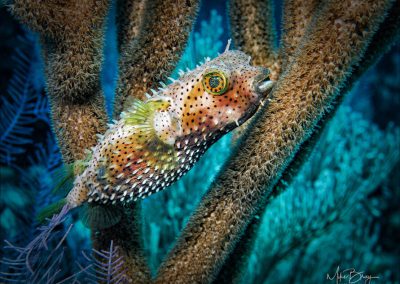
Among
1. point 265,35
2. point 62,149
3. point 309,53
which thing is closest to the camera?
point 309,53

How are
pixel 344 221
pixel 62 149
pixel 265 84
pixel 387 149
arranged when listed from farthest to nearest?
1. pixel 387 149
2. pixel 344 221
3. pixel 62 149
4. pixel 265 84

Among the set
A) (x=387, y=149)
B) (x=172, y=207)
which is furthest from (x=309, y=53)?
(x=387, y=149)

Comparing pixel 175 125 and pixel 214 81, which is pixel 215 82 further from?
pixel 175 125

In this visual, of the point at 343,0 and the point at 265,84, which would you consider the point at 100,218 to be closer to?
the point at 265,84

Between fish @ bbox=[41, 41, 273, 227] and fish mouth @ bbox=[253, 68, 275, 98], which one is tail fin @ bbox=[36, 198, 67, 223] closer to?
fish @ bbox=[41, 41, 273, 227]

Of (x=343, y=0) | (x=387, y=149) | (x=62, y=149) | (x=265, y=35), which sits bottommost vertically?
(x=62, y=149)

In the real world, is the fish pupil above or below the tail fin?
above

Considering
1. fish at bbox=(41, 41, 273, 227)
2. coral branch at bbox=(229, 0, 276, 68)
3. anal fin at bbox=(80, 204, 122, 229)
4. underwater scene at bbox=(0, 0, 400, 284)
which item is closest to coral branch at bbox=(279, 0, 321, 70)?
underwater scene at bbox=(0, 0, 400, 284)
